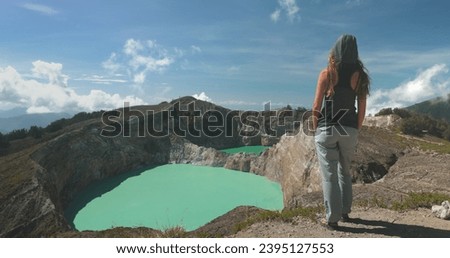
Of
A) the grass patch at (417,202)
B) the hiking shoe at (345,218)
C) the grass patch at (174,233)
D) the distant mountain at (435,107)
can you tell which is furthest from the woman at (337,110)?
the distant mountain at (435,107)

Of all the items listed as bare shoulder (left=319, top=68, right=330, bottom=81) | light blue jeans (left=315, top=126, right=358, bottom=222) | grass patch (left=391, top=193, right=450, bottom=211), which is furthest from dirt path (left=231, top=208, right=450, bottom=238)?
bare shoulder (left=319, top=68, right=330, bottom=81)

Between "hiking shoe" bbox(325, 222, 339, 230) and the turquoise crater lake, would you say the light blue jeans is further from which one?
the turquoise crater lake

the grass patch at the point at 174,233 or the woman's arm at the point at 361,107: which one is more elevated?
the woman's arm at the point at 361,107

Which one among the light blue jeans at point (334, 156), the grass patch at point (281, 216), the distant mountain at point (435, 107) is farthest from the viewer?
the distant mountain at point (435, 107)

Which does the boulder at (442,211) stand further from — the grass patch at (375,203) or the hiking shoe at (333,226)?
the hiking shoe at (333,226)

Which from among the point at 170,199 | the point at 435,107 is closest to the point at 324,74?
the point at 170,199
